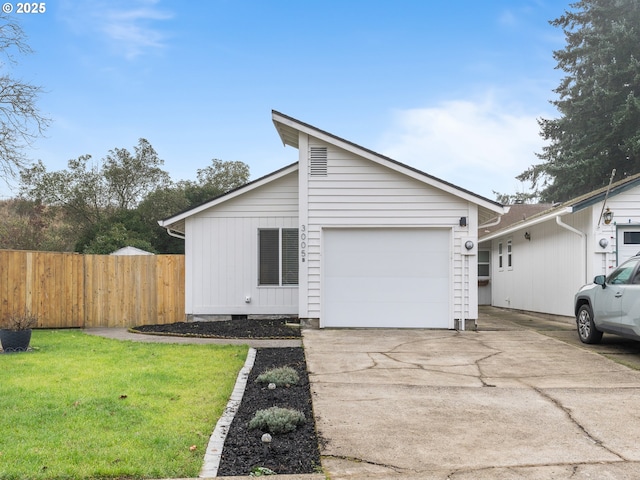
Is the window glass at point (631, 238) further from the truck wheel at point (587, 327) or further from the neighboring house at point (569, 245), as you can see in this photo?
the truck wheel at point (587, 327)

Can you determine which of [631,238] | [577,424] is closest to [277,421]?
[577,424]

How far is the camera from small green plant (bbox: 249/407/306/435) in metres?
4.56

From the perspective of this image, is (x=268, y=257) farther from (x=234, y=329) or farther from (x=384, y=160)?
(x=384, y=160)

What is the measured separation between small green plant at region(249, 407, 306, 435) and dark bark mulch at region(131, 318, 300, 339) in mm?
5707

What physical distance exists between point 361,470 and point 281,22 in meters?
14.3

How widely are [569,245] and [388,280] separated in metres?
5.43

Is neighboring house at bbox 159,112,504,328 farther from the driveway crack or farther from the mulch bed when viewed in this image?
the driveway crack

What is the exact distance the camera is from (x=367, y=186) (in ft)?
38.2

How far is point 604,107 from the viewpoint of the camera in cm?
→ 2620

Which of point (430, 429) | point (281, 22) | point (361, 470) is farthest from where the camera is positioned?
point (281, 22)

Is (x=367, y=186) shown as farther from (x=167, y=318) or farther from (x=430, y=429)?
(x=430, y=429)

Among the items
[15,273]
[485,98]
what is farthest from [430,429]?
[485,98]

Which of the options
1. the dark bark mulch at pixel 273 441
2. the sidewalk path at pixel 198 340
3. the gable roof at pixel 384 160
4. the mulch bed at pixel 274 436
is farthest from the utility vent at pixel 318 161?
the dark bark mulch at pixel 273 441

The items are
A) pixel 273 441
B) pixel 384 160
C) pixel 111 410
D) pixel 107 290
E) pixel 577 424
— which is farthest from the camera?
pixel 107 290
